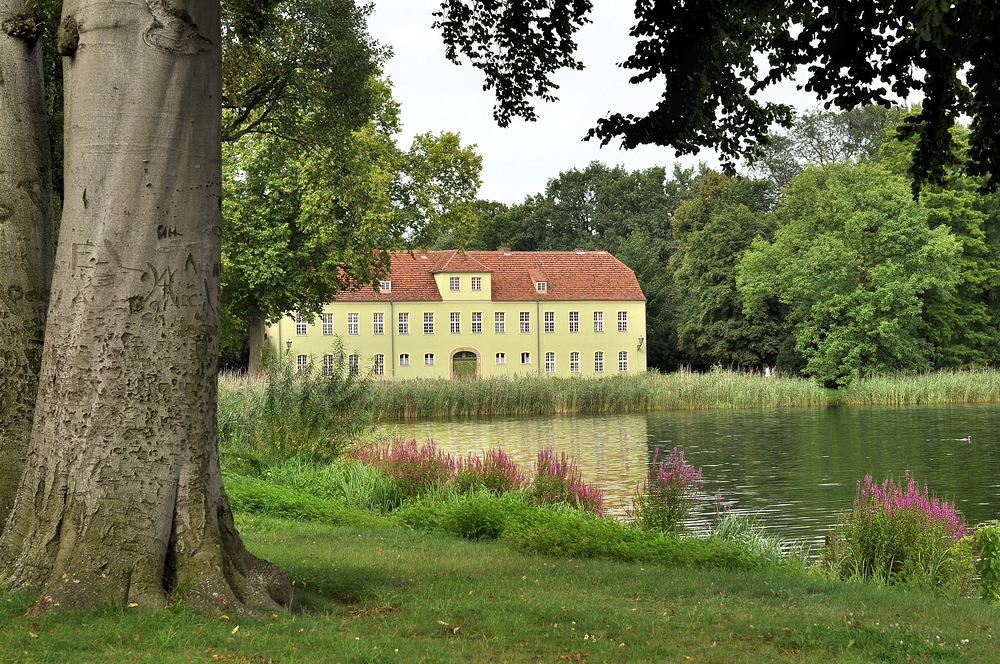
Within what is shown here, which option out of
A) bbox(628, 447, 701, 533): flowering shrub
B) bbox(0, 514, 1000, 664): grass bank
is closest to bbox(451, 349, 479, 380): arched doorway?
bbox(628, 447, 701, 533): flowering shrub

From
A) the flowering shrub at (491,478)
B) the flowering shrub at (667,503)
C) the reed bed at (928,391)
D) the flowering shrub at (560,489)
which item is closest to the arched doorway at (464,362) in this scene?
the reed bed at (928,391)

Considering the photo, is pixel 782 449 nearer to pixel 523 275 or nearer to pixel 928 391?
pixel 928 391

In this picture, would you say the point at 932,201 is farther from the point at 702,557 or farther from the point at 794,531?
the point at 702,557

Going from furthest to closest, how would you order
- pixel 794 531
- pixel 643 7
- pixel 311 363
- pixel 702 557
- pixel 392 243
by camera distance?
pixel 392 243, pixel 311 363, pixel 794 531, pixel 643 7, pixel 702 557

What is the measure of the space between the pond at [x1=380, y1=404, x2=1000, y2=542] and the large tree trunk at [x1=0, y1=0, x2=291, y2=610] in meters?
8.52

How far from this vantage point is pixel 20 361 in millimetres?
6305

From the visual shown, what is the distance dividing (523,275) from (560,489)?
4734 cm

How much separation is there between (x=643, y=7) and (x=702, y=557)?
5.15 meters

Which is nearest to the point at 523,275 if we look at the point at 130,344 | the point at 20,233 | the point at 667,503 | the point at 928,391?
the point at 928,391

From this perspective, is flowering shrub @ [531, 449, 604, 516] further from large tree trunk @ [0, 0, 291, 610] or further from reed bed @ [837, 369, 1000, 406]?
reed bed @ [837, 369, 1000, 406]

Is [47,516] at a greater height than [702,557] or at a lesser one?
greater

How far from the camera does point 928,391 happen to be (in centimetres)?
3956

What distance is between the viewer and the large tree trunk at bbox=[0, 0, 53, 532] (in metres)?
6.28

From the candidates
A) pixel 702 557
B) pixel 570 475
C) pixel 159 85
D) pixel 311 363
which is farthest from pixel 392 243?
pixel 159 85
